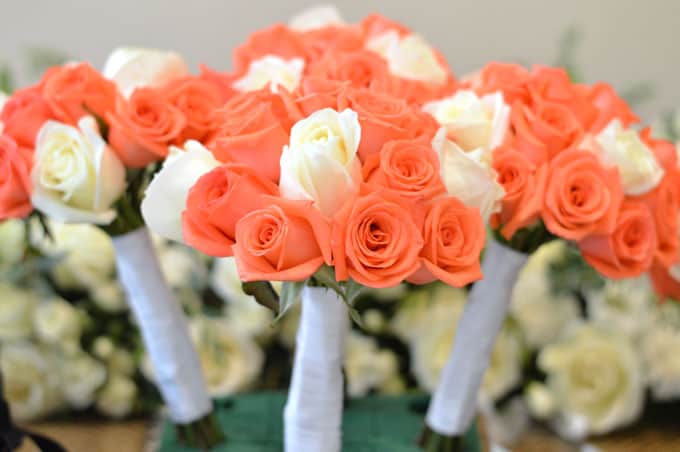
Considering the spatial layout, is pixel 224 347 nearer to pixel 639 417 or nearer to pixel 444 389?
pixel 444 389

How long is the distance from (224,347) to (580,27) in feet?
2.34

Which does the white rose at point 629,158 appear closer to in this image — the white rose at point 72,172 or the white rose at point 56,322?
the white rose at point 72,172

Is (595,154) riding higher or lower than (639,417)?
higher

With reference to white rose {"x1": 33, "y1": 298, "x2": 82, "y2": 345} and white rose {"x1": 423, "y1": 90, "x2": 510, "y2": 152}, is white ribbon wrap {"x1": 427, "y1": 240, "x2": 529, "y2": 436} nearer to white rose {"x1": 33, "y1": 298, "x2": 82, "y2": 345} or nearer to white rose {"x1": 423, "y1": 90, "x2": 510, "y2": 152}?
white rose {"x1": 423, "y1": 90, "x2": 510, "y2": 152}

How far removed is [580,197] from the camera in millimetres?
463

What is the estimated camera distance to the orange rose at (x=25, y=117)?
1.55 feet

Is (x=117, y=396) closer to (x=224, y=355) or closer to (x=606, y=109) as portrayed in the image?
(x=224, y=355)

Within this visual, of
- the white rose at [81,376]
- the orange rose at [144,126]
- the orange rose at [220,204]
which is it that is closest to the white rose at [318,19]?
the orange rose at [144,126]

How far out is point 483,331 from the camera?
0.55 metres

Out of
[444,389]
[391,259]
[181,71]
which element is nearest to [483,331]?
[444,389]

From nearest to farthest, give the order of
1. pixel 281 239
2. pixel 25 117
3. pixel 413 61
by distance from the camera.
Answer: pixel 281 239 < pixel 25 117 < pixel 413 61

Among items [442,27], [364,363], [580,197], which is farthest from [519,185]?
[442,27]

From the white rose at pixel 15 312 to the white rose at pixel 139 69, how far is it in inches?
12.8

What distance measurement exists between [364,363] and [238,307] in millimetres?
159
